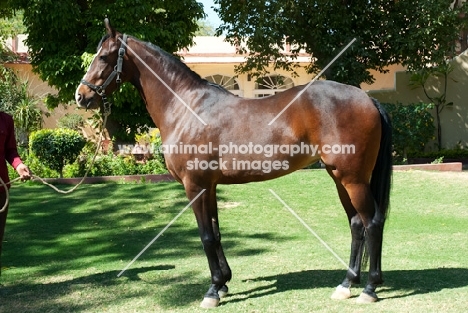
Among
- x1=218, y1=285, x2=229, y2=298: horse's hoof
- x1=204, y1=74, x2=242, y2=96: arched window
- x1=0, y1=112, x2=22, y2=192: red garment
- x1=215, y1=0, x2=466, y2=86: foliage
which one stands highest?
x1=215, y1=0, x2=466, y2=86: foliage

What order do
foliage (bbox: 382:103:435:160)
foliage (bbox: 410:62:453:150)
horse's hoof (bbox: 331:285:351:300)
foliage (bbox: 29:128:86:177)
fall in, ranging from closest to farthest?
horse's hoof (bbox: 331:285:351:300), foliage (bbox: 29:128:86:177), foliage (bbox: 382:103:435:160), foliage (bbox: 410:62:453:150)

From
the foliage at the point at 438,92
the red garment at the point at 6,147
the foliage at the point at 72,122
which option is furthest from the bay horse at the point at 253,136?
the foliage at the point at 72,122

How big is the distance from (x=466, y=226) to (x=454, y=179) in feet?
13.0

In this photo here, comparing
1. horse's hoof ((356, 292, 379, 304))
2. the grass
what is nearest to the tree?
the grass

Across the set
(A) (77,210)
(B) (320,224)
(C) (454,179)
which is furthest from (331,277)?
(C) (454,179)

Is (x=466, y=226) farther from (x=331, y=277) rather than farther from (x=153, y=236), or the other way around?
(x=153, y=236)

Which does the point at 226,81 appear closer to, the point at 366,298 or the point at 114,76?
the point at 114,76

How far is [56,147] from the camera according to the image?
1271cm

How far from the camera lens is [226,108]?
529cm

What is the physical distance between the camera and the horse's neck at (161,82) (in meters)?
5.40

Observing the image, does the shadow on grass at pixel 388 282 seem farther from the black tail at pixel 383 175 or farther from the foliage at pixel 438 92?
the foliage at pixel 438 92

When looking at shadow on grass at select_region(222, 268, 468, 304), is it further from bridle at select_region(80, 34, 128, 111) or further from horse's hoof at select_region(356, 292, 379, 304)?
bridle at select_region(80, 34, 128, 111)

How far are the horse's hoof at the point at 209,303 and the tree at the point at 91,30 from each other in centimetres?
930

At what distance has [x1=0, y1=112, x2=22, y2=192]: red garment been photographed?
5.34 metres
